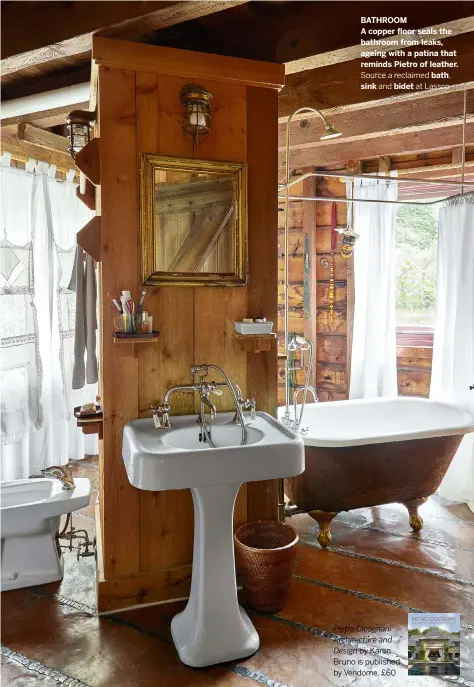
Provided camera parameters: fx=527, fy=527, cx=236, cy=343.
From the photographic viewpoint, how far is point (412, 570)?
8.65ft

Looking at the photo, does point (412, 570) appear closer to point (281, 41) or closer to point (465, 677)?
point (465, 677)

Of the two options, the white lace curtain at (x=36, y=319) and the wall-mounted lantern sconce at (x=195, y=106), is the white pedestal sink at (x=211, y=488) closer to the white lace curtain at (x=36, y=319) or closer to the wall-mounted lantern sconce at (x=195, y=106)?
the wall-mounted lantern sconce at (x=195, y=106)

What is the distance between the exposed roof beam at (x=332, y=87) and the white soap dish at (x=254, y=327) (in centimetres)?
145

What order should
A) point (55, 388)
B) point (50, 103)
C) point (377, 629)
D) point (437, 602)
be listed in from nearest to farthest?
point (377, 629), point (437, 602), point (50, 103), point (55, 388)

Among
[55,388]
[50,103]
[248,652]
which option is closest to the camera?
[248,652]

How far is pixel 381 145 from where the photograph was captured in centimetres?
411

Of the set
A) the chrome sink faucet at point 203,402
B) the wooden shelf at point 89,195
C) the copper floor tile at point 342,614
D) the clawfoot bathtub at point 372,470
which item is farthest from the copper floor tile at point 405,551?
the wooden shelf at point 89,195

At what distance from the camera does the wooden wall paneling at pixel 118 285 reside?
2.24m

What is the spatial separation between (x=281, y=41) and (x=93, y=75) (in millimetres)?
886

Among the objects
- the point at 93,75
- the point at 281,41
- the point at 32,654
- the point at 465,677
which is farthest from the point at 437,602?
the point at 93,75

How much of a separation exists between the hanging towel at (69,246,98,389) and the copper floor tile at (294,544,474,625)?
Result: 155 cm

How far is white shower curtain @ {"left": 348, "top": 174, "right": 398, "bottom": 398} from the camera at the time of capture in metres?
4.21

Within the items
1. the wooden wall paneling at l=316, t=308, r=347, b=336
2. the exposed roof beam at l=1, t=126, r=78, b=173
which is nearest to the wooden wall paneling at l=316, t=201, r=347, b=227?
the wooden wall paneling at l=316, t=308, r=347, b=336

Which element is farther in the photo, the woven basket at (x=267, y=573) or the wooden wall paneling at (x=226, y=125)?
the wooden wall paneling at (x=226, y=125)
